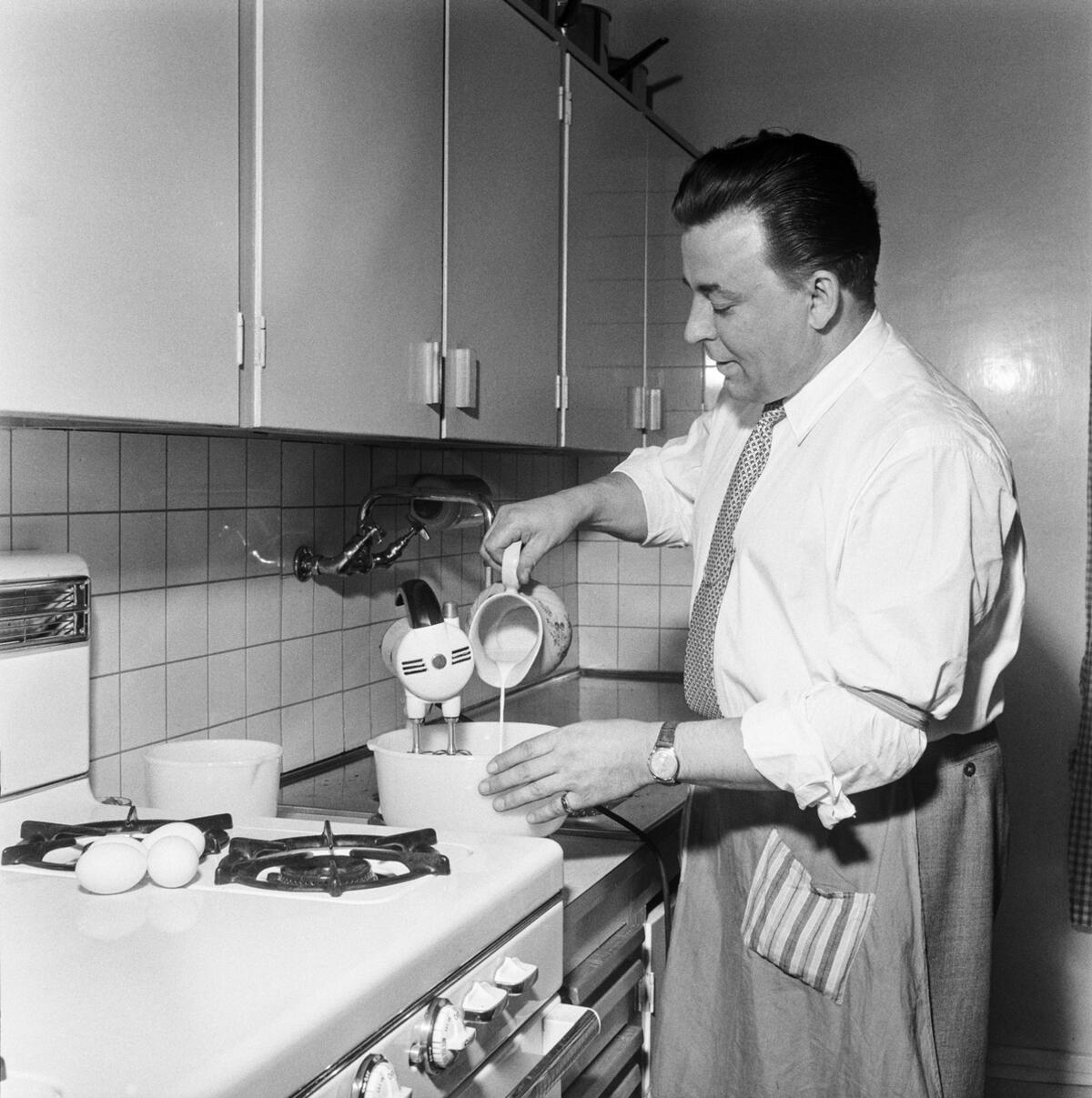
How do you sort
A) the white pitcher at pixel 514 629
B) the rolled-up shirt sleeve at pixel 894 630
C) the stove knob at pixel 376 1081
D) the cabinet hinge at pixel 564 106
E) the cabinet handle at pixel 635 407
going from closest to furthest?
the stove knob at pixel 376 1081, the rolled-up shirt sleeve at pixel 894 630, the white pitcher at pixel 514 629, the cabinet hinge at pixel 564 106, the cabinet handle at pixel 635 407

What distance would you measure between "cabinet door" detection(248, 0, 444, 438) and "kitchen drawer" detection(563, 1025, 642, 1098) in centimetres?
81

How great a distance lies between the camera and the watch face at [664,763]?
140 cm

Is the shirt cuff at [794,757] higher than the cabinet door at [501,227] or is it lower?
lower

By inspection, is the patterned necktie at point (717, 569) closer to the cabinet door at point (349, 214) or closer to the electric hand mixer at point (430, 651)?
the electric hand mixer at point (430, 651)

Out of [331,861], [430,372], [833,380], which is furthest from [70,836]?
[833,380]

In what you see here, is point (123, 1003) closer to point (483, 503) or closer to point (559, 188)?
point (483, 503)

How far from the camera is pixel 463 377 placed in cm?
180

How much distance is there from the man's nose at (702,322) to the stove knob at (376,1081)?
923 millimetres

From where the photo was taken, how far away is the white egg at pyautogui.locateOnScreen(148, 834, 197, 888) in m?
1.18

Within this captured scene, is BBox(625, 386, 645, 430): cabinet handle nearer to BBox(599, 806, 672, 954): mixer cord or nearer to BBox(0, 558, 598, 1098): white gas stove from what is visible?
BBox(599, 806, 672, 954): mixer cord

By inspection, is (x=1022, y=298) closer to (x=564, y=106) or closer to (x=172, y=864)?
(x=564, y=106)

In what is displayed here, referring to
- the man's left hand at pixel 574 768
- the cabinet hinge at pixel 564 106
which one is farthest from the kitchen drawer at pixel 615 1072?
the cabinet hinge at pixel 564 106

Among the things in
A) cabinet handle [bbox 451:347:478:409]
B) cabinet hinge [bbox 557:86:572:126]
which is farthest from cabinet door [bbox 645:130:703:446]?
cabinet handle [bbox 451:347:478:409]

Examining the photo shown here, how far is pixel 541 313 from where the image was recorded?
214 cm
